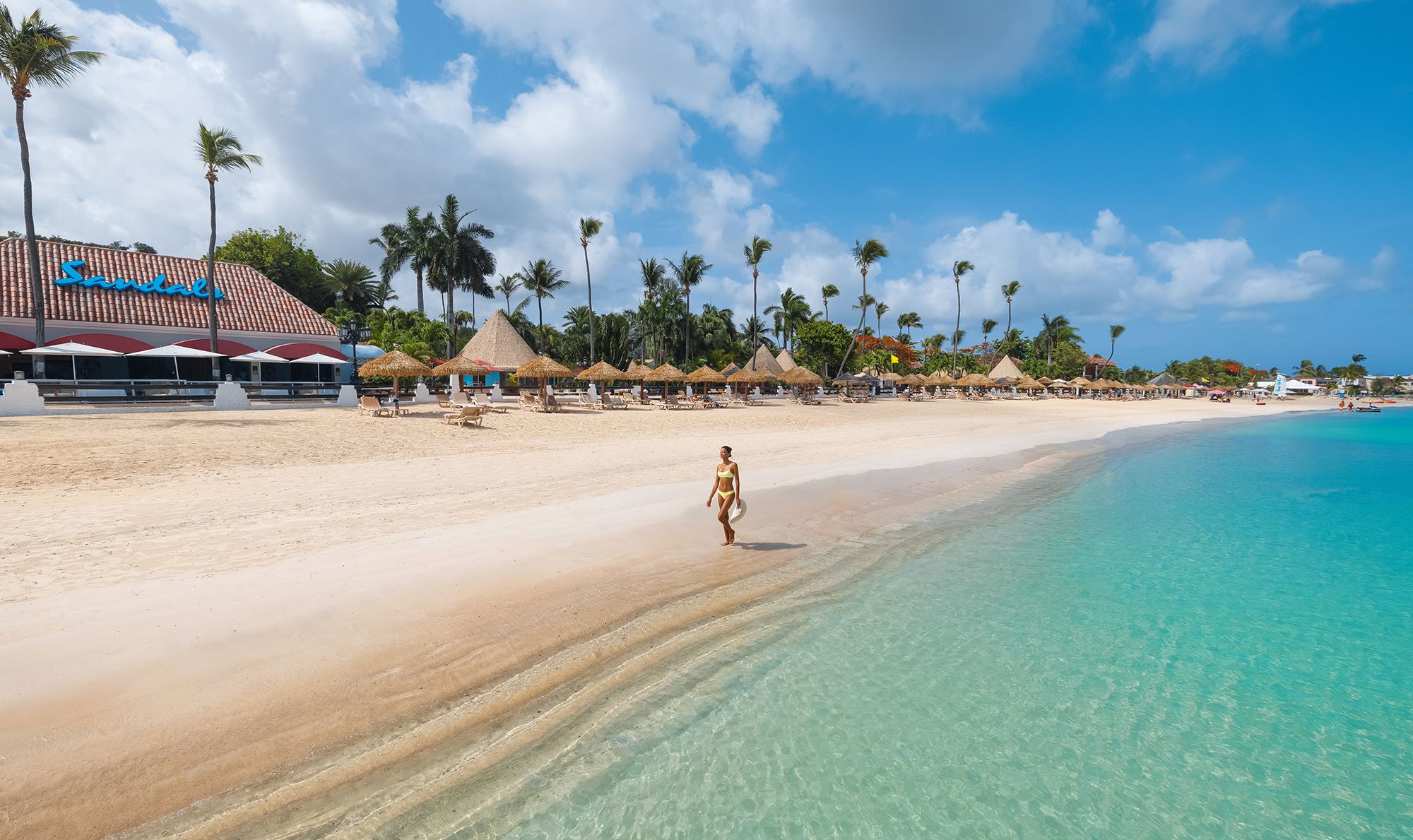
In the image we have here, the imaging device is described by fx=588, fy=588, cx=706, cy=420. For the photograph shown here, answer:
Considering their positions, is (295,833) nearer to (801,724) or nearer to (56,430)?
(801,724)

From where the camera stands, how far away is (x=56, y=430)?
44.4 feet

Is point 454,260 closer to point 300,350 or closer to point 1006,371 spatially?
point 300,350

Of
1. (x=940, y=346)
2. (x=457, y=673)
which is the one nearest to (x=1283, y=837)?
(x=457, y=673)

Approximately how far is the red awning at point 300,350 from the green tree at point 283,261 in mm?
13196

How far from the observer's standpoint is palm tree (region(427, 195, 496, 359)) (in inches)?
1720

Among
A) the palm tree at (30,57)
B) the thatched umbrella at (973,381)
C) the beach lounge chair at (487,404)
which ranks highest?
the palm tree at (30,57)

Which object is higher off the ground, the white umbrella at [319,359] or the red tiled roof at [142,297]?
the red tiled roof at [142,297]

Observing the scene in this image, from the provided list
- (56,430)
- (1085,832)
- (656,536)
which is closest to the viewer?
(1085,832)

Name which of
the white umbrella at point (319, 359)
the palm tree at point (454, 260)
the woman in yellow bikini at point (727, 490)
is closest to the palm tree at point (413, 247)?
the palm tree at point (454, 260)

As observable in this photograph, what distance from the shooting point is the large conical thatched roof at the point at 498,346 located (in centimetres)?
3931

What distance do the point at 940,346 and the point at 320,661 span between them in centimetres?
9390

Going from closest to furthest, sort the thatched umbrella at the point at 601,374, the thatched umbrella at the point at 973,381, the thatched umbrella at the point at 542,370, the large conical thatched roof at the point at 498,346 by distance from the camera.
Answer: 1. the thatched umbrella at the point at 542,370
2. the thatched umbrella at the point at 601,374
3. the large conical thatched roof at the point at 498,346
4. the thatched umbrella at the point at 973,381

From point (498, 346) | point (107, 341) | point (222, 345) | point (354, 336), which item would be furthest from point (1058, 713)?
point (354, 336)

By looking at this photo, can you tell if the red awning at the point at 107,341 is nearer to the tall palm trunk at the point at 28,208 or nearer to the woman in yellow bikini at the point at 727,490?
the tall palm trunk at the point at 28,208
